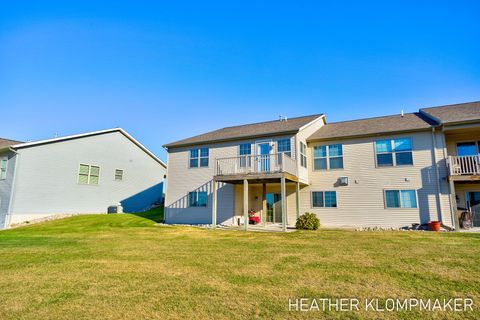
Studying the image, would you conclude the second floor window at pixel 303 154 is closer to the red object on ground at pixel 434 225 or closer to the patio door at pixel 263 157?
the patio door at pixel 263 157

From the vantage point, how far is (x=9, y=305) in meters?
4.10

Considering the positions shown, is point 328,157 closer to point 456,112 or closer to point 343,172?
point 343,172

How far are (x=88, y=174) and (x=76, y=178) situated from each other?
93cm

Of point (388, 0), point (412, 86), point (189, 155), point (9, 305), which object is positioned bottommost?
point (9, 305)

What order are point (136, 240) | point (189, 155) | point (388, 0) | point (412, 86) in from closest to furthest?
point (136, 240) → point (388, 0) → point (412, 86) → point (189, 155)

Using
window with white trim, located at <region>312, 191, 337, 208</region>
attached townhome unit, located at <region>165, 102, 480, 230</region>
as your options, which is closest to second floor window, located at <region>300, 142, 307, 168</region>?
attached townhome unit, located at <region>165, 102, 480, 230</region>

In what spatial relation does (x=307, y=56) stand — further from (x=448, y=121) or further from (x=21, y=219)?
(x=21, y=219)

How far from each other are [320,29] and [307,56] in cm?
218

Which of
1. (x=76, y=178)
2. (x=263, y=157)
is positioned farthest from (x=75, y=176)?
(x=263, y=157)

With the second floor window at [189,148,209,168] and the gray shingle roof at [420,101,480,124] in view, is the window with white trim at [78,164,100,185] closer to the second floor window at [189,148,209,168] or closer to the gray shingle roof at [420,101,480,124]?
the second floor window at [189,148,209,168]

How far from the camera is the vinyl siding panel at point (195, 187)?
54.0 feet

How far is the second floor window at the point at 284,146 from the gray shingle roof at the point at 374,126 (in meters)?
1.92

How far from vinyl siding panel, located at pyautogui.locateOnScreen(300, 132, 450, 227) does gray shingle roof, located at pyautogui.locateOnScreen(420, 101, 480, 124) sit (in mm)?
1257

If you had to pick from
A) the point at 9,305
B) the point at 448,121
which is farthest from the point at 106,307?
the point at 448,121
